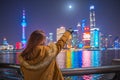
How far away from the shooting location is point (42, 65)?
8.84ft

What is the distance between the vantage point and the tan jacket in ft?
A: 8.85

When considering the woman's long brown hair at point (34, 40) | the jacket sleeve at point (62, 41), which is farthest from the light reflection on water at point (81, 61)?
the woman's long brown hair at point (34, 40)

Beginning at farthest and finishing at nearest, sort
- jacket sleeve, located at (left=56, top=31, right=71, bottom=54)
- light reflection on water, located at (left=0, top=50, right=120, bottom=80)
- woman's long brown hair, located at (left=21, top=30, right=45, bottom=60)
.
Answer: light reflection on water, located at (left=0, top=50, right=120, bottom=80), jacket sleeve, located at (left=56, top=31, right=71, bottom=54), woman's long brown hair, located at (left=21, top=30, right=45, bottom=60)

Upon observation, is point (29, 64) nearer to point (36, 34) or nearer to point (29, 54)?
point (29, 54)

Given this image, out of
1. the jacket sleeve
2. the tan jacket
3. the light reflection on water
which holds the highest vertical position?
the jacket sleeve

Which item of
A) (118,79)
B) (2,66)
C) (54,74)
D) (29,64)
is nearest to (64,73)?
(54,74)

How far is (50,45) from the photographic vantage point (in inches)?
110

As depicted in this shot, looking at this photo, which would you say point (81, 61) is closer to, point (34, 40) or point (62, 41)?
point (62, 41)

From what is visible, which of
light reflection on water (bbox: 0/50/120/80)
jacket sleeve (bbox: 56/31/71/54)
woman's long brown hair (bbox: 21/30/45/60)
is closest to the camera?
woman's long brown hair (bbox: 21/30/45/60)

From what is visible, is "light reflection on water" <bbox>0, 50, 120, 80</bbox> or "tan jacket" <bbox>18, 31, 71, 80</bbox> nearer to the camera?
"tan jacket" <bbox>18, 31, 71, 80</bbox>

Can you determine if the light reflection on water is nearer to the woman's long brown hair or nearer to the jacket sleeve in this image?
the jacket sleeve

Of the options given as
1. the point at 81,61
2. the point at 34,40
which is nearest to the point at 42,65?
the point at 34,40

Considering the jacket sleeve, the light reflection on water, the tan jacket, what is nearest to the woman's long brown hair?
the tan jacket

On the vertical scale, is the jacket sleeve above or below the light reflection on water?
above
